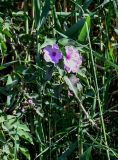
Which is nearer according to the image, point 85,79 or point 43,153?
point 85,79

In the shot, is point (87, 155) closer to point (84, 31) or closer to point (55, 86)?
point (55, 86)

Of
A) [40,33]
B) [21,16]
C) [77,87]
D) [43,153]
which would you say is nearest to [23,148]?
[43,153]

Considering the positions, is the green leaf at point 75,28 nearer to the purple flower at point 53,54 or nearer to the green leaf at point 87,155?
the purple flower at point 53,54

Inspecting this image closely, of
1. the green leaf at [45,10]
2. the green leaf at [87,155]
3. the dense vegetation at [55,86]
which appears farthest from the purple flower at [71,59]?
the green leaf at [87,155]

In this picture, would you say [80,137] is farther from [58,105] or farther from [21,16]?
[21,16]

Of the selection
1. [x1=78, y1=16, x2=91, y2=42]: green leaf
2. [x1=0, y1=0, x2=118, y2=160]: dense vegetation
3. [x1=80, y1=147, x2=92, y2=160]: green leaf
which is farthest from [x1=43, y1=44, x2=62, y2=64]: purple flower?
[x1=80, y1=147, x2=92, y2=160]: green leaf

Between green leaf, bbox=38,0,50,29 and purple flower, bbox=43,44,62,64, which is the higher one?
green leaf, bbox=38,0,50,29

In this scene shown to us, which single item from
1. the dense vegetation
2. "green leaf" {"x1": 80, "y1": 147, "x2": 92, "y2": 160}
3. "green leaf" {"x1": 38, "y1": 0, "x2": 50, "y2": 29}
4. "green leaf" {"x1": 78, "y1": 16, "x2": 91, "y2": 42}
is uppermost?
"green leaf" {"x1": 38, "y1": 0, "x2": 50, "y2": 29}

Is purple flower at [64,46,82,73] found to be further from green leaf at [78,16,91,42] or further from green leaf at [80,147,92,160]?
green leaf at [80,147,92,160]
